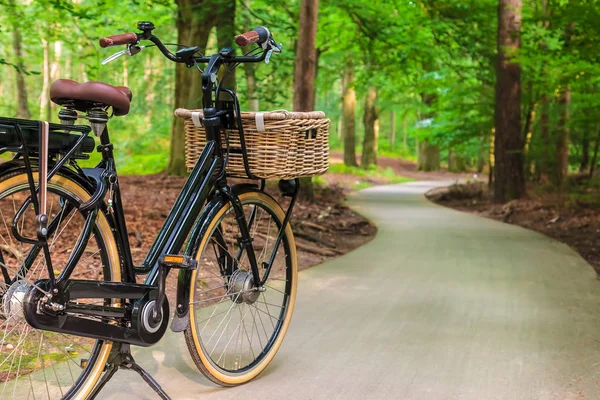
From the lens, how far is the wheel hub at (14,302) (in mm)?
2594

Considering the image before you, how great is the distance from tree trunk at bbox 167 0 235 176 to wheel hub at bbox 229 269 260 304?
334 inches

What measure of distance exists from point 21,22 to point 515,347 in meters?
11.5

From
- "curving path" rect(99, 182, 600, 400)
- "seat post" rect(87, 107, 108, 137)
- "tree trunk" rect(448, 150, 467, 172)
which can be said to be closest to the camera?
"seat post" rect(87, 107, 108, 137)

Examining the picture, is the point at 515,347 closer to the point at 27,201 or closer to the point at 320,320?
the point at 320,320

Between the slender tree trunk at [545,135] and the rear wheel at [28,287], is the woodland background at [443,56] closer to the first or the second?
the slender tree trunk at [545,135]

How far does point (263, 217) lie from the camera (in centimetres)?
411

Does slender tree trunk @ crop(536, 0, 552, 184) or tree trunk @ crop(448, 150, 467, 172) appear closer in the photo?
slender tree trunk @ crop(536, 0, 552, 184)

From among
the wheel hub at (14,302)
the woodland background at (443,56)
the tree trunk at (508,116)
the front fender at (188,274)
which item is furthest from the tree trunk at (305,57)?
the wheel hub at (14,302)

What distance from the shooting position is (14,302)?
260 cm

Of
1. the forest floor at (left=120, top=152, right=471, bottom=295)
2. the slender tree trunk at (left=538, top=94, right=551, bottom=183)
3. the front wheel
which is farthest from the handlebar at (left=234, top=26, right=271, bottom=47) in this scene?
the slender tree trunk at (left=538, top=94, right=551, bottom=183)

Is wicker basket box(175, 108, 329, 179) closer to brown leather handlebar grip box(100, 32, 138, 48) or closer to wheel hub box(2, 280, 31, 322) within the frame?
brown leather handlebar grip box(100, 32, 138, 48)

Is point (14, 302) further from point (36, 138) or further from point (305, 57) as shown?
point (305, 57)

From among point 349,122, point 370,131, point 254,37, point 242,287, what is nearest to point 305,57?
point 254,37

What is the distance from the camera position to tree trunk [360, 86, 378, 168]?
30641 millimetres
